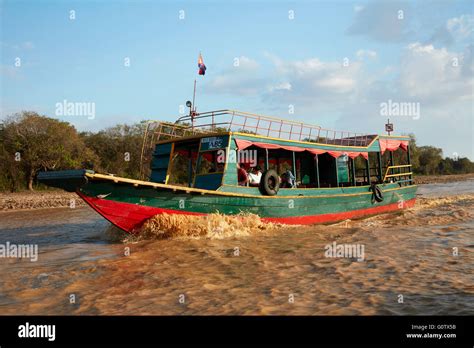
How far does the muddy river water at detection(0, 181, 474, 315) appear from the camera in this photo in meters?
4.94

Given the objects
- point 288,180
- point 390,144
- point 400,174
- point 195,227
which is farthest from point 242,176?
point 400,174

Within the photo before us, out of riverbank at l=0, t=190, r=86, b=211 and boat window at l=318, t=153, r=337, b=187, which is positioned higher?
boat window at l=318, t=153, r=337, b=187

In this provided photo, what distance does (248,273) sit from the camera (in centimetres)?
659

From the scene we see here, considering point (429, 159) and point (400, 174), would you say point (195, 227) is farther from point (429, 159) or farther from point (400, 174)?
point (429, 159)

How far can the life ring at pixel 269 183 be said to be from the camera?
36.6 ft

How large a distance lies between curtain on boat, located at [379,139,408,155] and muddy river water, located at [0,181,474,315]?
17.5 feet

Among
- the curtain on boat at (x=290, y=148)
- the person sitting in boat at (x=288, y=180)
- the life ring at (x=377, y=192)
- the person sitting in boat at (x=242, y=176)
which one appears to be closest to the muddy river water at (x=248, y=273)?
the person sitting in boat at (x=242, y=176)

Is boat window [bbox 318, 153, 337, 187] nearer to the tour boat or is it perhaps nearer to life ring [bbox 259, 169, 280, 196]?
the tour boat

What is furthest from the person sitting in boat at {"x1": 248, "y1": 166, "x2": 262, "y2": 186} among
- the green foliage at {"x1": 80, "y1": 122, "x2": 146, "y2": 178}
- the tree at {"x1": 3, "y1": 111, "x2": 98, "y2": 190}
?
the green foliage at {"x1": 80, "y1": 122, "x2": 146, "y2": 178}

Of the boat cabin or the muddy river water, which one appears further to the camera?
the boat cabin

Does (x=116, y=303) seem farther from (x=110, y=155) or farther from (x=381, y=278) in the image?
(x=110, y=155)
